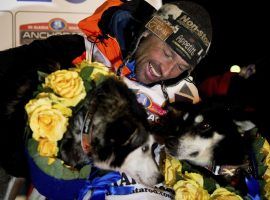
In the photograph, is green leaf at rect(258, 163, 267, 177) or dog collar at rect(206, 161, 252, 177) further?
dog collar at rect(206, 161, 252, 177)

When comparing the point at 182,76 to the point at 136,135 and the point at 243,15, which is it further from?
the point at 243,15

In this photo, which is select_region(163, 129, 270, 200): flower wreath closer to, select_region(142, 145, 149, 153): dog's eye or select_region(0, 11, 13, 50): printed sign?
select_region(142, 145, 149, 153): dog's eye

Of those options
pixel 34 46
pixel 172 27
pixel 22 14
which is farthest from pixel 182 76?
pixel 22 14

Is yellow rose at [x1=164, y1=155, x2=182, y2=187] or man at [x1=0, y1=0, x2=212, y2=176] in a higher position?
man at [x1=0, y1=0, x2=212, y2=176]

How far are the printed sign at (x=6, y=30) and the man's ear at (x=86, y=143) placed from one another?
153 cm

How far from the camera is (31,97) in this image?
161cm

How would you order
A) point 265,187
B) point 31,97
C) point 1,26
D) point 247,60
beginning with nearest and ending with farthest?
1. point 31,97
2. point 265,187
3. point 1,26
4. point 247,60

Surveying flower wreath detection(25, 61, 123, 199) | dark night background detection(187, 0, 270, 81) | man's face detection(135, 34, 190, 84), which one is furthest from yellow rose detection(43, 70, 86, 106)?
dark night background detection(187, 0, 270, 81)

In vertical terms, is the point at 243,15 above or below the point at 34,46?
below

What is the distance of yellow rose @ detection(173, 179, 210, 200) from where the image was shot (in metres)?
1.62

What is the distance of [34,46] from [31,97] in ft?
2.20

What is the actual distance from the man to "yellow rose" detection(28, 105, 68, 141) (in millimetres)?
653

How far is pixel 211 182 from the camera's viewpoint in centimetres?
177

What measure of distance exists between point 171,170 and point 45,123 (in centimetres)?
74
